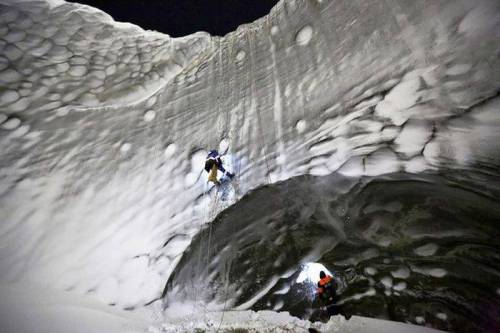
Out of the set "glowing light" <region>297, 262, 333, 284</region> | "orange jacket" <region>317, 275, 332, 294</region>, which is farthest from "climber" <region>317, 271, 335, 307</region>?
"glowing light" <region>297, 262, 333, 284</region>

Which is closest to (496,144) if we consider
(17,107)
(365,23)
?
(365,23)

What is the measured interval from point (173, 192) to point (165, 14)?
2791 mm

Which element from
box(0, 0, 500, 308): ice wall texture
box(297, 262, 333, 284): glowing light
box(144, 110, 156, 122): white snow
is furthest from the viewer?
box(144, 110, 156, 122): white snow

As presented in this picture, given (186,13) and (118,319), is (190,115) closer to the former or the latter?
(186,13)

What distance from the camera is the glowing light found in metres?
2.83

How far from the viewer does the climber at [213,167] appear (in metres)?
2.90

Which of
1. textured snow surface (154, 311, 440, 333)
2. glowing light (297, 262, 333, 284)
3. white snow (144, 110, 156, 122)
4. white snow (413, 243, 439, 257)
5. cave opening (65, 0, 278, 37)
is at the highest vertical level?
cave opening (65, 0, 278, 37)

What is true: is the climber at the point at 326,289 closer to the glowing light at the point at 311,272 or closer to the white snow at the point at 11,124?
the glowing light at the point at 311,272

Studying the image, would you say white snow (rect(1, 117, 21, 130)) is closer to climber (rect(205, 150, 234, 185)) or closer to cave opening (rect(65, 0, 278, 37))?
climber (rect(205, 150, 234, 185))

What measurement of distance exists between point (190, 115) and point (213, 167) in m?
0.78

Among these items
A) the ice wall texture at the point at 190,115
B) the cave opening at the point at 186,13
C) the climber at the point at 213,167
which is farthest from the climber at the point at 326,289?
the cave opening at the point at 186,13

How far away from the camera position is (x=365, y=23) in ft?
8.93

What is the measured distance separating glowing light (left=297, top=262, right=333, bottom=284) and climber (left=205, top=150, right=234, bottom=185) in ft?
3.50

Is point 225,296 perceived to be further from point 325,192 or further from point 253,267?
point 325,192
